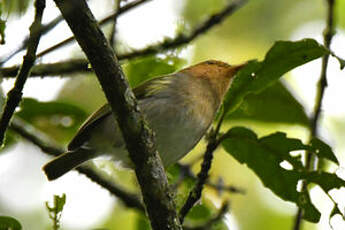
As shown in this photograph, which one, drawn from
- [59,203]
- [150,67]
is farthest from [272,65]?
[59,203]

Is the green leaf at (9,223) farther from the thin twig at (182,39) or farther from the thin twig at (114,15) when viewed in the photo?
the thin twig at (182,39)

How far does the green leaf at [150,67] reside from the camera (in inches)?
171

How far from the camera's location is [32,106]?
14.7 ft

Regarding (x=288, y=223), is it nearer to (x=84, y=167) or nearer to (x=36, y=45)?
(x=84, y=167)

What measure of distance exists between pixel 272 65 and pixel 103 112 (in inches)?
44.8

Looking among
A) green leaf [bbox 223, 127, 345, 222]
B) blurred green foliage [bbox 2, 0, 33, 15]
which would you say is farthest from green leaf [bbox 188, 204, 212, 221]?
blurred green foliage [bbox 2, 0, 33, 15]

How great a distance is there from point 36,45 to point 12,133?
69.5 inches

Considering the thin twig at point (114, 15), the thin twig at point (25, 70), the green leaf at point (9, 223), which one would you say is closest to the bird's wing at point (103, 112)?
the thin twig at point (114, 15)

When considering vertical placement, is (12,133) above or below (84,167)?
above

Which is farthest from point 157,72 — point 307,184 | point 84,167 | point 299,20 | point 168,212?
point 299,20

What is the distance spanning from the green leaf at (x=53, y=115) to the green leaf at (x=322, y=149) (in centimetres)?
166

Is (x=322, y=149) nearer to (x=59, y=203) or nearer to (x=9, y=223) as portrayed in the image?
(x=59, y=203)

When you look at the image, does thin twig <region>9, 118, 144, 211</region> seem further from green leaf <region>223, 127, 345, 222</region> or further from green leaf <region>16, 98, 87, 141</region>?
green leaf <region>223, 127, 345, 222</region>

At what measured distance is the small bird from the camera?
14.1ft
